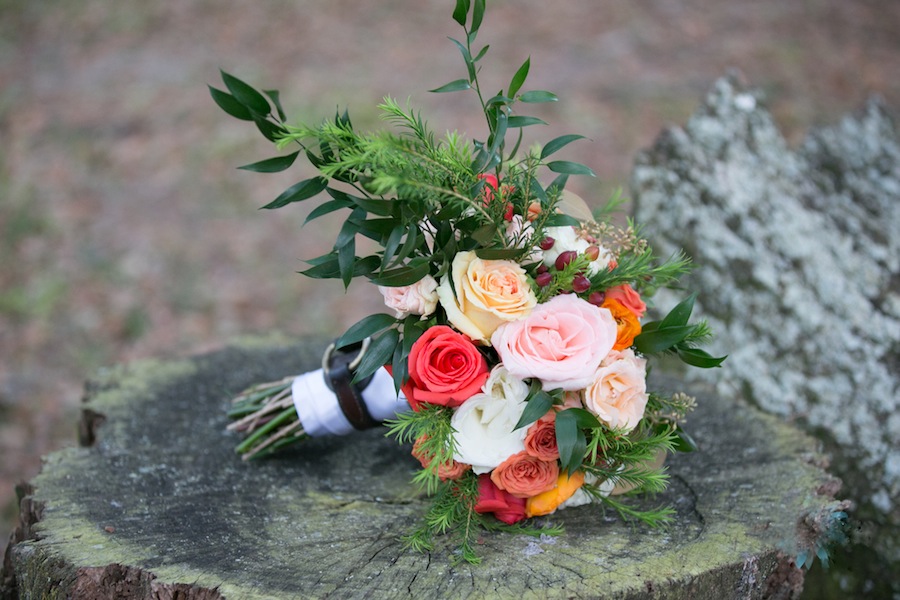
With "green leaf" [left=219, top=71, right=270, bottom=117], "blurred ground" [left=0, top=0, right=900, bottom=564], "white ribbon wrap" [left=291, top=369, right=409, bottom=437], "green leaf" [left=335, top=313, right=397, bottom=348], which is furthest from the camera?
"blurred ground" [left=0, top=0, right=900, bottom=564]

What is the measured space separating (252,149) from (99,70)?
2.20 m

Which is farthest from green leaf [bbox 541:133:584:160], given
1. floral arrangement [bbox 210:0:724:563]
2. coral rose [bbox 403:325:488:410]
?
coral rose [bbox 403:325:488:410]

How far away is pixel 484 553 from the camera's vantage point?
1746mm

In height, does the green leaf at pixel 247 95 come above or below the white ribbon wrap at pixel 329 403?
above

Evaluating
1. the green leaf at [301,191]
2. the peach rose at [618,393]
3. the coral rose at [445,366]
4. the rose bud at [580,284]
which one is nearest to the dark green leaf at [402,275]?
the coral rose at [445,366]

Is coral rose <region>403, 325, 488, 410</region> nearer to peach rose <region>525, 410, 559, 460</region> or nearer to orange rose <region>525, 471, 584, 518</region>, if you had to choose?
peach rose <region>525, 410, 559, 460</region>

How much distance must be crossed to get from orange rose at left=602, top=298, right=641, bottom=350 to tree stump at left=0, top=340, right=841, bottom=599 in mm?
422

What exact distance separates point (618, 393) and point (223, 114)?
5472mm

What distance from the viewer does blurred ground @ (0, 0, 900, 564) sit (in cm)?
474

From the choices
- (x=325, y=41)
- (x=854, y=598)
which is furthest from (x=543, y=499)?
(x=325, y=41)

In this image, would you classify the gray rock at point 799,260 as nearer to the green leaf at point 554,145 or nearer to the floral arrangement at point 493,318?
the floral arrangement at point 493,318

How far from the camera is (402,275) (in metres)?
1.72

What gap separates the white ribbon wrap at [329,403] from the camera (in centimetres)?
218

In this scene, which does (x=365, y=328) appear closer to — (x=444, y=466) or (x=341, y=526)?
(x=444, y=466)
